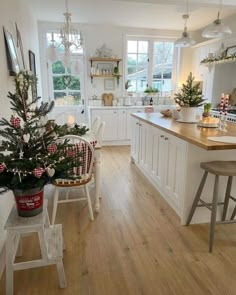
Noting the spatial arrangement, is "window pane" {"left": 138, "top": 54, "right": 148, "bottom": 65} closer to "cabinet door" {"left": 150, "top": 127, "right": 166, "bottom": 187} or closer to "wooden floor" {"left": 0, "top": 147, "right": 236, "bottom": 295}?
"cabinet door" {"left": 150, "top": 127, "right": 166, "bottom": 187}

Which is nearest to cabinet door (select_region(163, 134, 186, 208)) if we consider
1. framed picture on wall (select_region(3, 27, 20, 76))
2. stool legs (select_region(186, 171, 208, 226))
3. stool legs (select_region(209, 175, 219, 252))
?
stool legs (select_region(186, 171, 208, 226))

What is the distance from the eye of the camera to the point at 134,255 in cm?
191

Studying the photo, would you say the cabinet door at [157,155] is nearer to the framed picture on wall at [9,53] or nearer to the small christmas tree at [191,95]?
the small christmas tree at [191,95]

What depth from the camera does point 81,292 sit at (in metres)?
1.56

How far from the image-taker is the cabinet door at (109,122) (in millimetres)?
5344

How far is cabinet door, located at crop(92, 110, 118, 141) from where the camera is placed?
210 inches

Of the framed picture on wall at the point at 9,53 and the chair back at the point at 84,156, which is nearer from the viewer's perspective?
the chair back at the point at 84,156

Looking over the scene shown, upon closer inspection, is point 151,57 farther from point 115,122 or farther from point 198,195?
point 198,195

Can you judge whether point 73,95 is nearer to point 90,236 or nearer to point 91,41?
point 91,41

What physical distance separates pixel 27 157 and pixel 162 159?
180 cm

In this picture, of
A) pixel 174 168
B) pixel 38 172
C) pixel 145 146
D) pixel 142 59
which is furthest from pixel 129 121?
pixel 38 172

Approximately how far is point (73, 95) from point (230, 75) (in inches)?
143

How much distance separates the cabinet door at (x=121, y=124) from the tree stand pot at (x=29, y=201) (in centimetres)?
412

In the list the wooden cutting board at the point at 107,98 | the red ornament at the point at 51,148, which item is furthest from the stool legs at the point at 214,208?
the wooden cutting board at the point at 107,98
